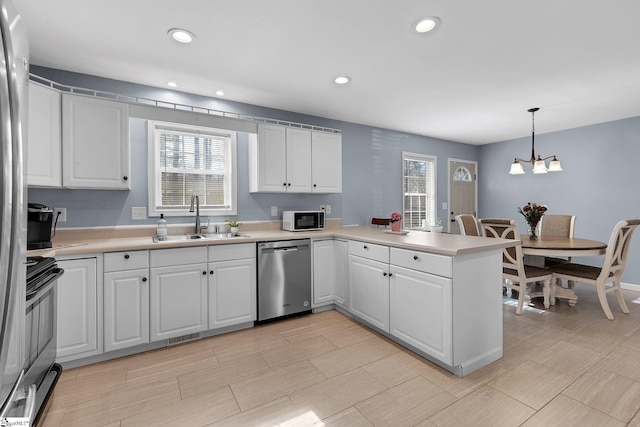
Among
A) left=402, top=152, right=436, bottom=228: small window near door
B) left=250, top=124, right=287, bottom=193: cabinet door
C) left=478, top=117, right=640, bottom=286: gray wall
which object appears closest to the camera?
left=250, top=124, right=287, bottom=193: cabinet door

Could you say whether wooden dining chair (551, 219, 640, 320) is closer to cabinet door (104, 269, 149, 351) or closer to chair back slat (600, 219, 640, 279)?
chair back slat (600, 219, 640, 279)

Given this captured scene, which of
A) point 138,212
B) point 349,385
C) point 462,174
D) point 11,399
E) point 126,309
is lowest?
point 349,385

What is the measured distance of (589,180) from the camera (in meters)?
4.42

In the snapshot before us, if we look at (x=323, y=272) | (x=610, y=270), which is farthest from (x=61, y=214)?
(x=610, y=270)

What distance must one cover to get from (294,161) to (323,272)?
1.31m

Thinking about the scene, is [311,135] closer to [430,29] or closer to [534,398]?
[430,29]

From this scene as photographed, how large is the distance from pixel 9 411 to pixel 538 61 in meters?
3.55

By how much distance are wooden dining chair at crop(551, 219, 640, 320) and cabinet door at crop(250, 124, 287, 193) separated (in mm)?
3284

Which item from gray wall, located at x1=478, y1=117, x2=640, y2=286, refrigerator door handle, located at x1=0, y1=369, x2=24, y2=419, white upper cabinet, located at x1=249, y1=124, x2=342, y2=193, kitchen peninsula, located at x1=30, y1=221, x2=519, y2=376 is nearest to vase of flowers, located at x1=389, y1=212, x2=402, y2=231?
kitchen peninsula, located at x1=30, y1=221, x2=519, y2=376

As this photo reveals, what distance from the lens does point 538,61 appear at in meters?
2.46

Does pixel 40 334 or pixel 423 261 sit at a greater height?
pixel 423 261

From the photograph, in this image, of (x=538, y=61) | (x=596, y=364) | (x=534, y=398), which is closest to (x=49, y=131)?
(x=534, y=398)

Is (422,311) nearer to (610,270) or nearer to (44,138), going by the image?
(610,270)

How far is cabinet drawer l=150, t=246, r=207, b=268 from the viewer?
2.35m
